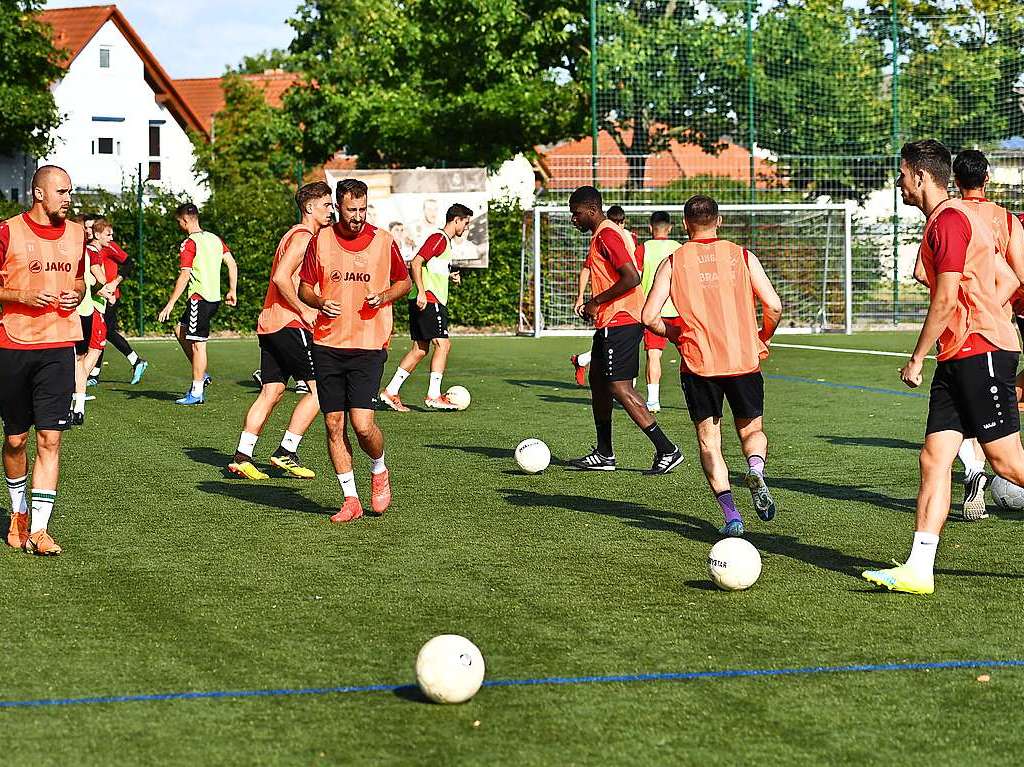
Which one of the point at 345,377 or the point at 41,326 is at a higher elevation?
the point at 41,326

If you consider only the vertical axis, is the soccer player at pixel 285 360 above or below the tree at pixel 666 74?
below

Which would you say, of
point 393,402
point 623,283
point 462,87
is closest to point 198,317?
point 393,402

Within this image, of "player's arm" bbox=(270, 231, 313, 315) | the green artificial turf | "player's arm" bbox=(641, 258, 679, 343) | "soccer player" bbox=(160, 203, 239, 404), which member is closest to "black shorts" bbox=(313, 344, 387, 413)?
the green artificial turf

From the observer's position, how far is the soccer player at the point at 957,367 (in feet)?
22.0

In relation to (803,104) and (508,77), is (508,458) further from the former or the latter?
(508,77)

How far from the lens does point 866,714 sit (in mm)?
4988

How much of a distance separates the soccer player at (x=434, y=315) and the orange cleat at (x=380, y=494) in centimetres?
601

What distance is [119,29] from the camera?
60.9 metres

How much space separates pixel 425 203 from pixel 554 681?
25.3 metres

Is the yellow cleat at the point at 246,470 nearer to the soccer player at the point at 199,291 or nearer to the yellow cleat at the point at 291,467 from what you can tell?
the yellow cleat at the point at 291,467

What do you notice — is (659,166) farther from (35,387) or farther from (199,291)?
(35,387)

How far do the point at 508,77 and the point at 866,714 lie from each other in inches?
1443

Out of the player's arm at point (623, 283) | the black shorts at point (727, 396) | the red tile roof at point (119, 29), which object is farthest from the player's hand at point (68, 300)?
the red tile roof at point (119, 29)

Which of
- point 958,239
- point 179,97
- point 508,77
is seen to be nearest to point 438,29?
point 508,77
